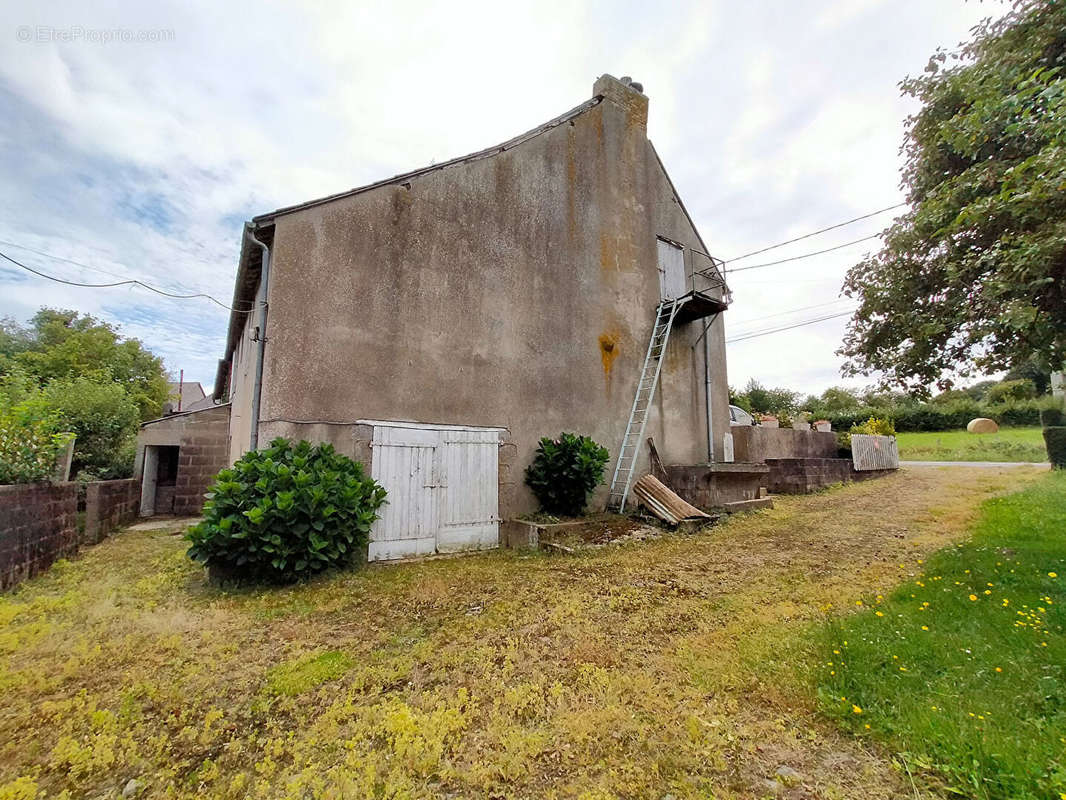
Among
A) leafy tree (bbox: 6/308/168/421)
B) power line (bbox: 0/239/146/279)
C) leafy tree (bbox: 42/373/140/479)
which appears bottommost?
leafy tree (bbox: 42/373/140/479)

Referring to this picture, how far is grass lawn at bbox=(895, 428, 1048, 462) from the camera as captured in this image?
65.8 ft

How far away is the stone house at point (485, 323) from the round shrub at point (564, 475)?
30 cm

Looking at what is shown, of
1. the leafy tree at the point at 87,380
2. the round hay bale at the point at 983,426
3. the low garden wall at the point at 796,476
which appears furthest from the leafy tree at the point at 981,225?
the round hay bale at the point at 983,426

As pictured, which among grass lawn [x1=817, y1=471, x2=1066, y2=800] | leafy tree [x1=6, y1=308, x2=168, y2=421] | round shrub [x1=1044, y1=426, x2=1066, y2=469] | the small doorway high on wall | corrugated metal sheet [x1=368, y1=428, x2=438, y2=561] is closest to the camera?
grass lawn [x1=817, y1=471, x2=1066, y2=800]

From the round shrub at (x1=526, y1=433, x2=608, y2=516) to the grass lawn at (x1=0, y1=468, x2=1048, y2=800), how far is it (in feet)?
7.54

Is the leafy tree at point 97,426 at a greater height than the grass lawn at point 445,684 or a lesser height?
greater

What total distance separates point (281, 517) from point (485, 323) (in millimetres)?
4505

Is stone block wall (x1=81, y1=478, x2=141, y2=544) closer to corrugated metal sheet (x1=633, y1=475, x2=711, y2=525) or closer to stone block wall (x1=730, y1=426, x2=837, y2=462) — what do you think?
corrugated metal sheet (x1=633, y1=475, x2=711, y2=525)

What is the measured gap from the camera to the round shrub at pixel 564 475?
833cm

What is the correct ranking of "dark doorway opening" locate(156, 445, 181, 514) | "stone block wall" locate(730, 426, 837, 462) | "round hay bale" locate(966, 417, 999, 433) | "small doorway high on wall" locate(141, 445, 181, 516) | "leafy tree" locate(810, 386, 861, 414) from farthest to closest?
"leafy tree" locate(810, 386, 861, 414) → "round hay bale" locate(966, 417, 999, 433) → "stone block wall" locate(730, 426, 837, 462) → "dark doorway opening" locate(156, 445, 181, 514) → "small doorway high on wall" locate(141, 445, 181, 516)

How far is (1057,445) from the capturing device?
45.8 ft

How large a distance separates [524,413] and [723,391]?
20.8 ft

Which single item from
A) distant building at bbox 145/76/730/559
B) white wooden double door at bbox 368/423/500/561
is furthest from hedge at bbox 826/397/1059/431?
white wooden double door at bbox 368/423/500/561

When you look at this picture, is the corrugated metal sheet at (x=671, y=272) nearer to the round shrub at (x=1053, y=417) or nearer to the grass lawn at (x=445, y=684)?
the grass lawn at (x=445, y=684)
